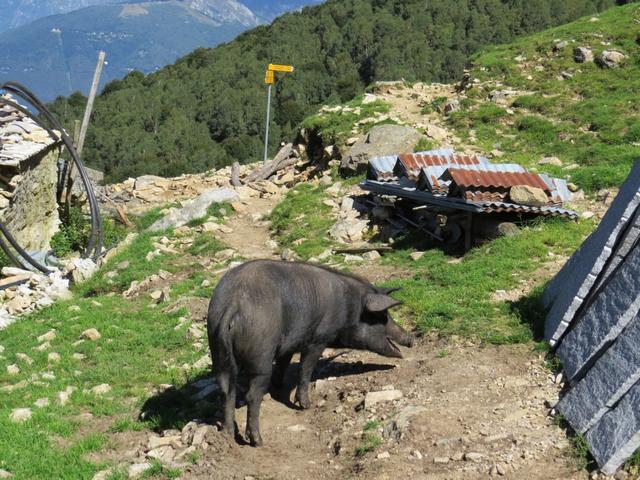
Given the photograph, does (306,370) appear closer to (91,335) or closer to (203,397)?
(203,397)

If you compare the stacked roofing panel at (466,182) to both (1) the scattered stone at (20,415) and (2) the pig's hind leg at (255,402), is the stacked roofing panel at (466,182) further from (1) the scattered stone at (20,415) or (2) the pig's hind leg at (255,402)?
(1) the scattered stone at (20,415)

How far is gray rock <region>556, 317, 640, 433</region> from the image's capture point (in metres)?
5.89

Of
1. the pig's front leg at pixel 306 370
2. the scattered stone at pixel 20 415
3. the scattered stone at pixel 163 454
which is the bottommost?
the scattered stone at pixel 20 415

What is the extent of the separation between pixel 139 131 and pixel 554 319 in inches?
2723

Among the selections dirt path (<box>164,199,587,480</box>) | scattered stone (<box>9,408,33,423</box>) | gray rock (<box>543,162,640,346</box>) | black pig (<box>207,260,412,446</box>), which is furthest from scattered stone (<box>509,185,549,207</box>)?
scattered stone (<box>9,408,33,423</box>)

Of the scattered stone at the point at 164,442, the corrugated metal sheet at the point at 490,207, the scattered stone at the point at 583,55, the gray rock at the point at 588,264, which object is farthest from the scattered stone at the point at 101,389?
the scattered stone at the point at 583,55

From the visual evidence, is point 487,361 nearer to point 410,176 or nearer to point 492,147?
point 410,176

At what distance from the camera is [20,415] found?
309 inches

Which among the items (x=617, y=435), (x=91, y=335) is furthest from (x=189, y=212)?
(x=617, y=435)

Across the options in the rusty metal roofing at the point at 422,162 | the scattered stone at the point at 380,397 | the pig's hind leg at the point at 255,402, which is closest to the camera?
the pig's hind leg at the point at 255,402

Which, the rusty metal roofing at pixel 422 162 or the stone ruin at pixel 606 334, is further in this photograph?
the rusty metal roofing at pixel 422 162

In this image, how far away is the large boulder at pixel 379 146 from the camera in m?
17.7

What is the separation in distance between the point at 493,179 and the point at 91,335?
23.1 ft

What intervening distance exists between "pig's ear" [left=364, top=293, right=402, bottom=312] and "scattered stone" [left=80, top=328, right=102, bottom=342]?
189 inches
